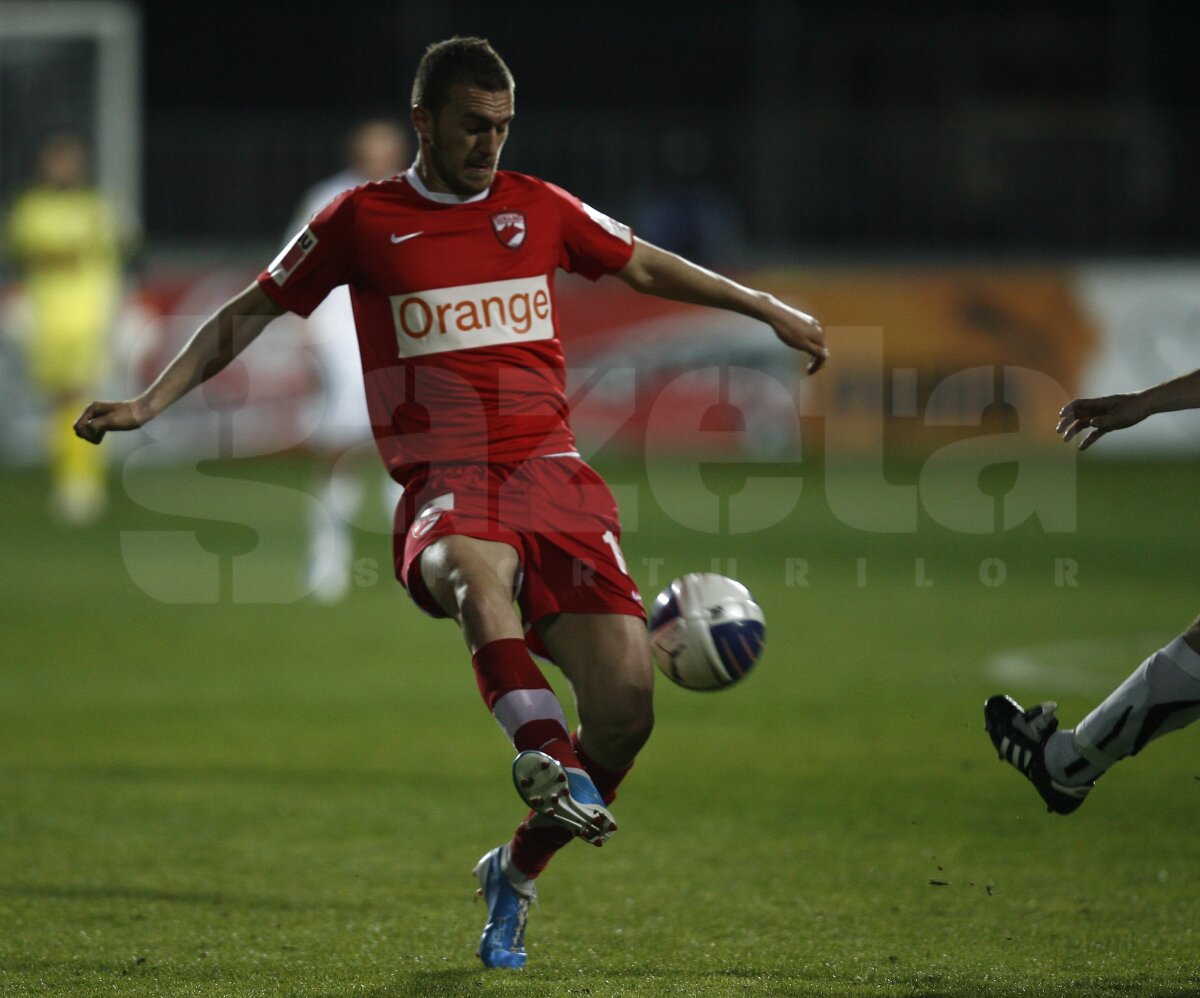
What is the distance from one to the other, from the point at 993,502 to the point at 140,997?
12137 millimetres

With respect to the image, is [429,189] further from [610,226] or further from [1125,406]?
[1125,406]

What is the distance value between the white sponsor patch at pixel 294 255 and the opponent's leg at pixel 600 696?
113 centimetres

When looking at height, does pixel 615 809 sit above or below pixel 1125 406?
below

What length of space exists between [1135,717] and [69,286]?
1246 centimetres

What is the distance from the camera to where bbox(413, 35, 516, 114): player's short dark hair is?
4.57 metres

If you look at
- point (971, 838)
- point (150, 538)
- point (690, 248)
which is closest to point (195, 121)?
point (690, 248)

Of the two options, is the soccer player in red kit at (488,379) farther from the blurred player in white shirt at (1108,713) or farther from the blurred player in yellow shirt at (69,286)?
the blurred player in yellow shirt at (69,286)

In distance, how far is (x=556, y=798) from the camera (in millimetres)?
3938

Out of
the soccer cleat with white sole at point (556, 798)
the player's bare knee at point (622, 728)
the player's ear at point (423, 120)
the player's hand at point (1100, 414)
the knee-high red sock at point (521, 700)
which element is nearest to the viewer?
the soccer cleat with white sole at point (556, 798)

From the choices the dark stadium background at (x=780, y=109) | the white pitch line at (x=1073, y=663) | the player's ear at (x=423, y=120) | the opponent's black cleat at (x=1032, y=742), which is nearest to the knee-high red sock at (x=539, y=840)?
the opponent's black cleat at (x=1032, y=742)

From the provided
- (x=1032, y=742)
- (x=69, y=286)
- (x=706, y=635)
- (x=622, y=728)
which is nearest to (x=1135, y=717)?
(x=1032, y=742)

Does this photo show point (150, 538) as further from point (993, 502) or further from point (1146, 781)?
point (1146, 781)

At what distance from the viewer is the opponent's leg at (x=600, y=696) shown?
179 inches

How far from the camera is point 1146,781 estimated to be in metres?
6.64
